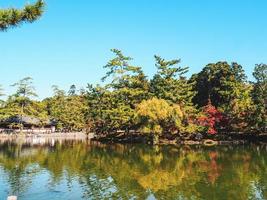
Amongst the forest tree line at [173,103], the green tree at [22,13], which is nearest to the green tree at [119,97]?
the forest tree line at [173,103]

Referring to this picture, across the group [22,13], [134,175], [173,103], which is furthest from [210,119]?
[22,13]

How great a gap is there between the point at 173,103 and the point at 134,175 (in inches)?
973

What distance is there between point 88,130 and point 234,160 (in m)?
36.6

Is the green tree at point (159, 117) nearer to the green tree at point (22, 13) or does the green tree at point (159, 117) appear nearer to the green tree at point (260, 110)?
the green tree at point (260, 110)

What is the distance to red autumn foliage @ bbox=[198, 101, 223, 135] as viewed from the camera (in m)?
46.4

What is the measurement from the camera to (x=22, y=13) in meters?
8.91

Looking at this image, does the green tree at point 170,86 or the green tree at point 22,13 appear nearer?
the green tree at point 22,13

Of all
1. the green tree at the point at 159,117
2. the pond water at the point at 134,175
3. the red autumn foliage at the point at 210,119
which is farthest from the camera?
the red autumn foliage at the point at 210,119

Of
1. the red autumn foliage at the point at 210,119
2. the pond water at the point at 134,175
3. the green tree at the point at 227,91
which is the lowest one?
the pond water at the point at 134,175

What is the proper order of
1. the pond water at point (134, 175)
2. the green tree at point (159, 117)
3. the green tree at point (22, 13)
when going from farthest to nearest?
the green tree at point (159, 117) < the pond water at point (134, 175) < the green tree at point (22, 13)

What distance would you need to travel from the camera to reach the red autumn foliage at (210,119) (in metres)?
46.4

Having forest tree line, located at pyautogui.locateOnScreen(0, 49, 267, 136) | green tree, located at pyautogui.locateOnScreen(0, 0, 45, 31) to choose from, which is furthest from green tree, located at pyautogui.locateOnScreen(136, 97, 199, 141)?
green tree, located at pyautogui.locateOnScreen(0, 0, 45, 31)

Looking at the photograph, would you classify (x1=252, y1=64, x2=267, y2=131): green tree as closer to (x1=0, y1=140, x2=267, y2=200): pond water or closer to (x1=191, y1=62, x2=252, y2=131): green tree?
(x1=191, y1=62, x2=252, y2=131): green tree

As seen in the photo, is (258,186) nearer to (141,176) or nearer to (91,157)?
(141,176)
